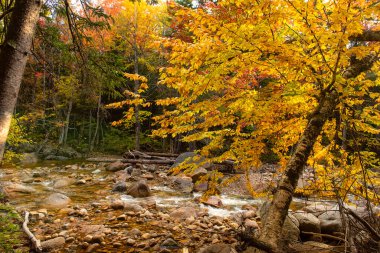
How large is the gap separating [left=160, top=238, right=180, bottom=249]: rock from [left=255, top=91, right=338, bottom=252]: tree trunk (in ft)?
8.61

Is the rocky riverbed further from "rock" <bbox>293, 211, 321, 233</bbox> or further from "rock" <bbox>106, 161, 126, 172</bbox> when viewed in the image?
"rock" <bbox>106, 161, 126, 172</bbox>

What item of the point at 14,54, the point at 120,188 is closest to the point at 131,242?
the point at 14,54

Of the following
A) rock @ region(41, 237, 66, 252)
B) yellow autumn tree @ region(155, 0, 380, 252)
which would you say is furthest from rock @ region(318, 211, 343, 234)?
rock @ region(41, 237, 66, 252)

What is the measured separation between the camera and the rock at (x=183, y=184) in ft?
32.4

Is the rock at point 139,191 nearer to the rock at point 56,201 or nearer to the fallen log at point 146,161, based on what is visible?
the rock at point 56,201

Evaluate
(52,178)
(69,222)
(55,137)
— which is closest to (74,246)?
(69,222)

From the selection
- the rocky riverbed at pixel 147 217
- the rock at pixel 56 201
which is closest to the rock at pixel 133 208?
the rocky riverbed at pixel 147 217

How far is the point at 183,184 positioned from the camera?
1026cm

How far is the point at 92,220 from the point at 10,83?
15.1 ft

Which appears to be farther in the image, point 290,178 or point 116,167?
point 116,167

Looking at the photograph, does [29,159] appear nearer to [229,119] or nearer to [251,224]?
[251,224]

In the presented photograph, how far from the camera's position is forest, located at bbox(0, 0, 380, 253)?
9.68ft

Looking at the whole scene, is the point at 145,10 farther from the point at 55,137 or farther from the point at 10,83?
the point at 10,83

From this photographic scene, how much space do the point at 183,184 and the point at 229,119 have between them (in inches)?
261
